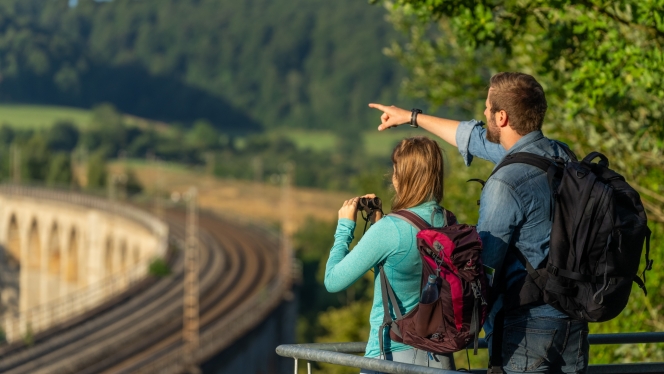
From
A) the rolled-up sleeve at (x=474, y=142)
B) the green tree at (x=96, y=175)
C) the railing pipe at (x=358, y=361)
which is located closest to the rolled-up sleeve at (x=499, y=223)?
the railing pipe at (x=358, y=361)

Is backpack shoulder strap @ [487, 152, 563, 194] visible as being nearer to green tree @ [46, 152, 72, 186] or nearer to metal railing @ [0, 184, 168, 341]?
metal railing @ [0, 184, 168, 341]

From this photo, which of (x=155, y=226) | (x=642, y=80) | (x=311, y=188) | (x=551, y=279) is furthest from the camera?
(x=311, y=188)

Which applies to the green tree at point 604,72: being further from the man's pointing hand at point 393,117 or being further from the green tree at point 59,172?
the green tree at point 59,172

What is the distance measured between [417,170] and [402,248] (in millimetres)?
480

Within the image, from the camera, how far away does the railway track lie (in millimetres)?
51969

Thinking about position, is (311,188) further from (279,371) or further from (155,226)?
(279,371)

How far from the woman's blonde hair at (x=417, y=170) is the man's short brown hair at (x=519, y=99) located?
1.53 feet

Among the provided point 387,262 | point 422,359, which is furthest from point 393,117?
point 422,359

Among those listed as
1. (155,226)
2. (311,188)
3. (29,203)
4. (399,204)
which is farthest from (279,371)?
(311,188)

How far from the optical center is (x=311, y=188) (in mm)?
198000

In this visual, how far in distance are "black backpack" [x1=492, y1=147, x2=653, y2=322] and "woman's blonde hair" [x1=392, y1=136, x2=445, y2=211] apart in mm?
708

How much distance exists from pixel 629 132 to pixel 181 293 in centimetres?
6152

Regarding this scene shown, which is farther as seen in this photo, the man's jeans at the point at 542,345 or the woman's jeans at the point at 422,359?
A: the woman's jeans at the point at 422,359

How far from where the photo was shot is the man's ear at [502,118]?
5824 millimetres
